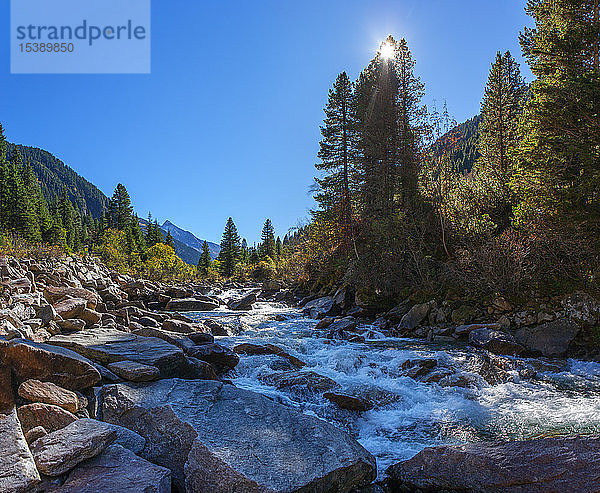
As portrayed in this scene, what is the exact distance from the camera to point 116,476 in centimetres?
333

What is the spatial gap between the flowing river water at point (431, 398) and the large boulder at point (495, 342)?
547 mm

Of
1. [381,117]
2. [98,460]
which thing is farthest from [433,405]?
[381,117]

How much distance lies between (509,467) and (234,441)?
10.2 ft

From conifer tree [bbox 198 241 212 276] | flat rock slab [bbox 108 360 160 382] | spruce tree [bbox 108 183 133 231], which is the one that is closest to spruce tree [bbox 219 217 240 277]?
conifer tree [bbox 198 241 212 276]

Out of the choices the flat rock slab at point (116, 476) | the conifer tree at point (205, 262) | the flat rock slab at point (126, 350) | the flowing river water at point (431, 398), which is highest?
the conifer tree at point (205, 262)

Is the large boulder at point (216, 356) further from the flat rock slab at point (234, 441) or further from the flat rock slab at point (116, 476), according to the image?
the flat rock slab at point (116, 476)

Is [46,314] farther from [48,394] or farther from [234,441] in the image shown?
[234,441]

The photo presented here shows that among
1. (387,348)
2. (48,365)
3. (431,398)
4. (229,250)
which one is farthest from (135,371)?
(229,250)

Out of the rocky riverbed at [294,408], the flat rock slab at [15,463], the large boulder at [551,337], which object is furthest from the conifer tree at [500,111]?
the flat rock slab at [15,463]

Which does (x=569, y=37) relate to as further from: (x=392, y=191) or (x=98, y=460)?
(x=98, y=460)

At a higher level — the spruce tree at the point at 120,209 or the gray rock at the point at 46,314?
the spruce tree at the point at 120,209

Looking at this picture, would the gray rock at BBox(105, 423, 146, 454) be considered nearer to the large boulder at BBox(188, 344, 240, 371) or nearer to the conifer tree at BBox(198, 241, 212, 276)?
the large boulder at BBox(188, 344, 240, 371)

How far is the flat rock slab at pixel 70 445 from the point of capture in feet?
10.7

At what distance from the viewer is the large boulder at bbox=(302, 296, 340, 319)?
60.3 feet
